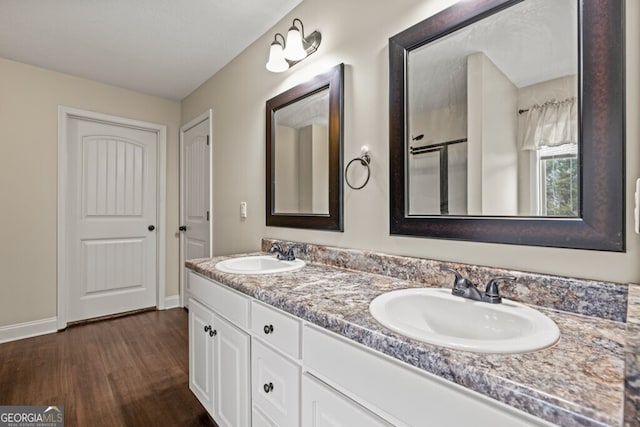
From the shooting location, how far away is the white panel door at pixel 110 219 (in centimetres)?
284

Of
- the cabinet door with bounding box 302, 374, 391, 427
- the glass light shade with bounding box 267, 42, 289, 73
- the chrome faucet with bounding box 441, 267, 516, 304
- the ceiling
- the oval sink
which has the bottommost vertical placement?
the cabinet door with bounding box 302, 374, 391, 427

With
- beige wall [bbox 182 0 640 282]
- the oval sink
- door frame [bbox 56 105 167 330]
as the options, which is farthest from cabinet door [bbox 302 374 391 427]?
door frame [bbox 56 105 167 330]

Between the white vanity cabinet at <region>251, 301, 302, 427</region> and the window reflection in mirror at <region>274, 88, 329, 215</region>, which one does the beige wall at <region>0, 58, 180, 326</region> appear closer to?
the window reflection in mirror at <region>274, 88, 329, 215</region>

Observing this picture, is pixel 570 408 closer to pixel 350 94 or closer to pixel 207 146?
pixel 350 94

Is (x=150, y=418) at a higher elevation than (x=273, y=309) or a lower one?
lower

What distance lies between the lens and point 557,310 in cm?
84

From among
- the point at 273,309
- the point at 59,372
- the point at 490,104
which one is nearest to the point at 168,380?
the point at 59,372

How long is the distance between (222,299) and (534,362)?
1133mm

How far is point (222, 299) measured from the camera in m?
1.34

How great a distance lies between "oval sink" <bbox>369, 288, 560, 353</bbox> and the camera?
0.62 metres

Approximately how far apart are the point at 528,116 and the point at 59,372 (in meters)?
2.90

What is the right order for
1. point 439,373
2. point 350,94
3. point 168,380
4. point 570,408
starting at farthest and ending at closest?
point 168,380, point 350,94, point 439,373, point 570,408

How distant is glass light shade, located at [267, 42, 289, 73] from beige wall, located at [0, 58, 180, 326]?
2.18 m

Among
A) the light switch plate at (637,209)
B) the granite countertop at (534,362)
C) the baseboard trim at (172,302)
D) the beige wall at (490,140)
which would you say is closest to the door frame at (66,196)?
the baseboard trim at (172,302)
